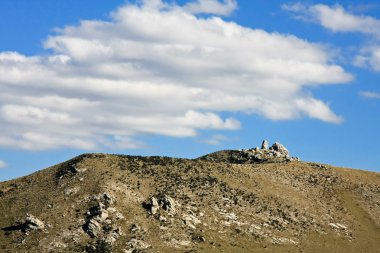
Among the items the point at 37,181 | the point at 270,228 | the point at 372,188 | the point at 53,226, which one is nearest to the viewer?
the point at 53,226

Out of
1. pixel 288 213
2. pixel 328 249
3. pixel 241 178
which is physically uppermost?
pixel 241 178

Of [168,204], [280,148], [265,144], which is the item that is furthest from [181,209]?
[265,144]

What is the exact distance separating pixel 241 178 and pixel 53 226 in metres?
49.5

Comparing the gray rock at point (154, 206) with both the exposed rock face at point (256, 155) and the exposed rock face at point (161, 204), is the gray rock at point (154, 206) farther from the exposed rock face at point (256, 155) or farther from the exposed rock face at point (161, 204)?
the exposed rock face at point (256, 155)

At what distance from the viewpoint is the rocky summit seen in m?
89.1

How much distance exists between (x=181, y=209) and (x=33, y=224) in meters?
28.4

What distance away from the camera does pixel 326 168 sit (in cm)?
14238

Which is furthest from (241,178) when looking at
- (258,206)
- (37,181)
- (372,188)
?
(37,181)

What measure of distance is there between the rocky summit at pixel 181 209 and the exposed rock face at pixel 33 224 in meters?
0.18

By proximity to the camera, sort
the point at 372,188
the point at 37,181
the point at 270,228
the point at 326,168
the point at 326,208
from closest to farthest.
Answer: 1. the point at 270,228
2. the point at 37,181
3. the point at 326,208
4. the point at 372,188
5. the point at 326,168

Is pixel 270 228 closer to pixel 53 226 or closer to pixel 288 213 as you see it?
pixel 288 213

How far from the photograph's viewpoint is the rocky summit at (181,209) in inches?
3506

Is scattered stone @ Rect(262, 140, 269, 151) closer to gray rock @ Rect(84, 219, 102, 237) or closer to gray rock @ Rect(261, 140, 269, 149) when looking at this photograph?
gray rock @ Rect(261, 140, 269, 149)

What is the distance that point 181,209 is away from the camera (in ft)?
328
